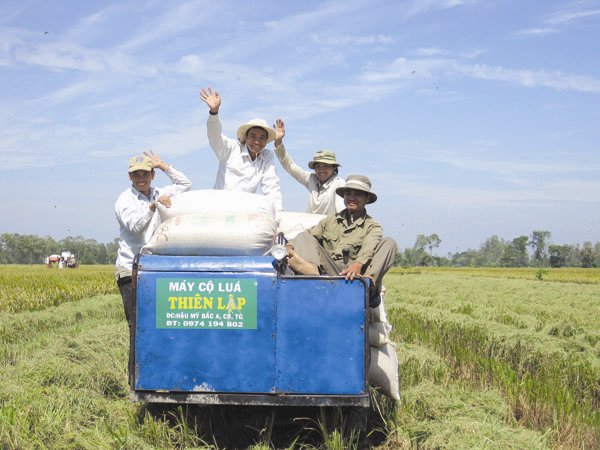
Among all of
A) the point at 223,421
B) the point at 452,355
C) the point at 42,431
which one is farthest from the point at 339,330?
the point at 452,355

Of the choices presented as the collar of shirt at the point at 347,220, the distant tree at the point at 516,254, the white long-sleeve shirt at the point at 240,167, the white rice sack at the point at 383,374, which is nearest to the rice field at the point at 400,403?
the white rice sack at the point at 383,374

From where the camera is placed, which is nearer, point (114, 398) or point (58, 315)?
point (114, 398)

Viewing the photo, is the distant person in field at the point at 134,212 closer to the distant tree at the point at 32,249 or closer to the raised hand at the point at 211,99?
the raised hand at the point at 211,99

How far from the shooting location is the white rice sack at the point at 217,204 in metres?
4.19

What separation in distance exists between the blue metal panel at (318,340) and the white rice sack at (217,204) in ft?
2.26

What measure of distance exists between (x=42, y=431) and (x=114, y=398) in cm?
124

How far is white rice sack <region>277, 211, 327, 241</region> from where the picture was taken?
16.9ft

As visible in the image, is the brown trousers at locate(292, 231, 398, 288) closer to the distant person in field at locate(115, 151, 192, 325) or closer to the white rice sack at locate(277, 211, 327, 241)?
the white rice sack at locate(277, 211, 327, 241)

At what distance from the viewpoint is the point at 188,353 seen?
377 centimetres

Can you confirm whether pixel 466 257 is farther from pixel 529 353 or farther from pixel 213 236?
pixel 213 236

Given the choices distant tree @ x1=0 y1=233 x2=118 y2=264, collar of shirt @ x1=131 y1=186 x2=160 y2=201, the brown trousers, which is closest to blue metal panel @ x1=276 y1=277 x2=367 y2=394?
the brown trousers

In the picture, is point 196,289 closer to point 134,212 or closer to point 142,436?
point 142,436

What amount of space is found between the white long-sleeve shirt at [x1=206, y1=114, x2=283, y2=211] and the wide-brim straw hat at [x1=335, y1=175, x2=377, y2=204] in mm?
782

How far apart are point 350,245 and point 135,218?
5.65 ft
